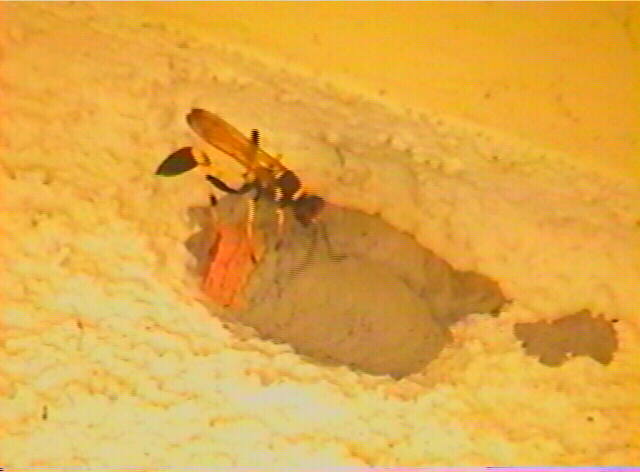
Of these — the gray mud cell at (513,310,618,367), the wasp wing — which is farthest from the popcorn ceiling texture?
the wasp wing

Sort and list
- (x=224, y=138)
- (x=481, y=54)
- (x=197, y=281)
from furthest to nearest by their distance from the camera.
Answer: (x=481, y=54) < (x=197, y=281) < (x=224, y=138)

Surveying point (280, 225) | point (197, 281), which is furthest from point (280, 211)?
point (197, 281)

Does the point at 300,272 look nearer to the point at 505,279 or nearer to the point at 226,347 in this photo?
the point at 226,347

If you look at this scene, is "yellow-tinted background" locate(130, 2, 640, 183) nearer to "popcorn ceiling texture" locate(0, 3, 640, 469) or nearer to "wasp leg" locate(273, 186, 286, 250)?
"popcorn ceiling texture" locate(0, 3, 640, 469)

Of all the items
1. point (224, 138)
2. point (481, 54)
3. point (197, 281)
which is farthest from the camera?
point (481, 54)

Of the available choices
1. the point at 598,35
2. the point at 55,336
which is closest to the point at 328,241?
the point at 55,336

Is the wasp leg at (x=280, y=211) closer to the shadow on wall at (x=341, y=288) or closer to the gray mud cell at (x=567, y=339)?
the shadow on wall at (x=341, y=288)

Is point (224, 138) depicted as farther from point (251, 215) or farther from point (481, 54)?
point (481, 54)
